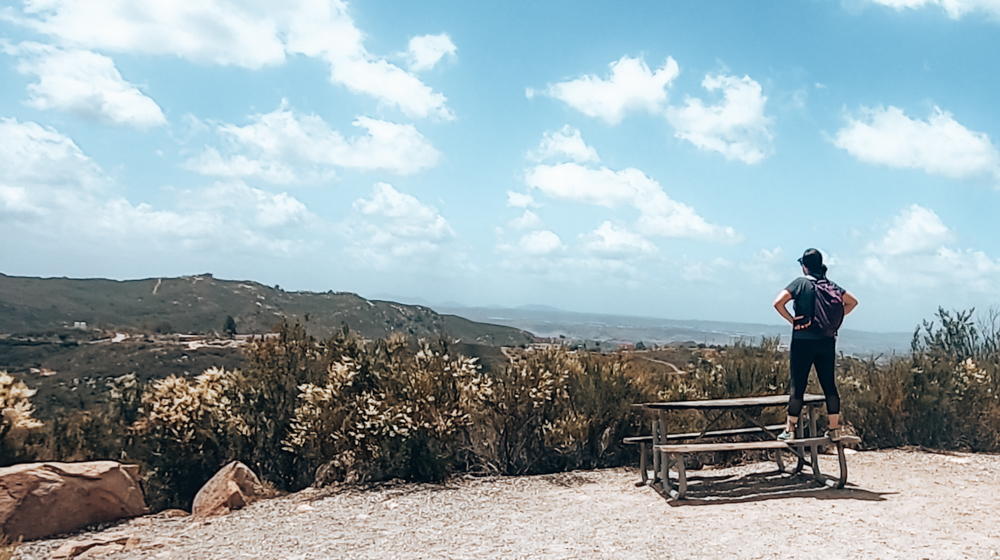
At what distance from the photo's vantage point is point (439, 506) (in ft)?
22.2

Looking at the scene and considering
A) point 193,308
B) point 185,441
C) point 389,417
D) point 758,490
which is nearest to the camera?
point 758,490

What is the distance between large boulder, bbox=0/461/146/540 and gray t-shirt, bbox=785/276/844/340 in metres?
7.48

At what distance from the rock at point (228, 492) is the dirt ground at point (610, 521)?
0.73ft

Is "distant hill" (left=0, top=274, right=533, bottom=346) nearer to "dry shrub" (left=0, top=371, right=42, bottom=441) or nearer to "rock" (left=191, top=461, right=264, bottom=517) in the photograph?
"dry shrub" (left=0, top=371, right=42, bottom=441)

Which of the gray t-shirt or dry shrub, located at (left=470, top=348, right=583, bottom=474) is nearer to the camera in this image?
the gray t-shirt

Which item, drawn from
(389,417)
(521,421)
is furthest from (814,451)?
(389,417)

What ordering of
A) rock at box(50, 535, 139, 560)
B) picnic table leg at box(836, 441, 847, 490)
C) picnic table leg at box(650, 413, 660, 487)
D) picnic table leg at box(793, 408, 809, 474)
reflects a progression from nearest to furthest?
rock at box(50, 535, 139, 560) < picnic table leg at box(836, 441, 847, 490) < picnic table leg at box(650, 413, 660, 487) < picnic table leg at box(793, 408, 809, 474)

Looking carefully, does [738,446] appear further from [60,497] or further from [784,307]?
[60,497]

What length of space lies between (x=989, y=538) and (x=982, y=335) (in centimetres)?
1501

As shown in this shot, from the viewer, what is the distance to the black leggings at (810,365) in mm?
6500

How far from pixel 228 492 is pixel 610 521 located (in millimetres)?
4330

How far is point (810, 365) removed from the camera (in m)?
6.54

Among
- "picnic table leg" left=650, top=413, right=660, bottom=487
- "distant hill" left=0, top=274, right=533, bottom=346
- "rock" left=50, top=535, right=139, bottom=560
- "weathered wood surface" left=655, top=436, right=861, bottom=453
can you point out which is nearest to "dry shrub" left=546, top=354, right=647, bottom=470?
"picnic table leg" left=650, top=413, right=660, bottom=487

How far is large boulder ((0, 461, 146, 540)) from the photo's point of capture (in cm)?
667
